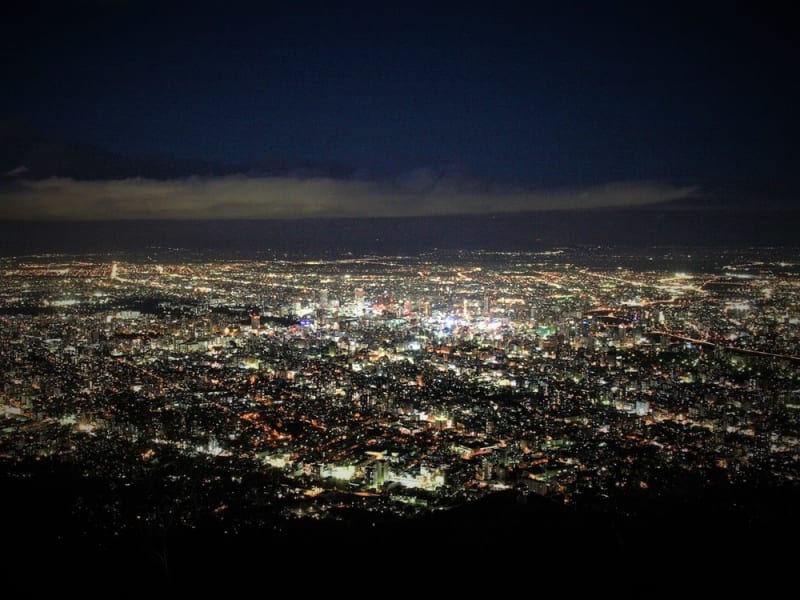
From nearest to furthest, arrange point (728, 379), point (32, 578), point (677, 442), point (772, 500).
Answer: point (32, 578)
point (772, 500)
point (677, 442)
point (728, 379)

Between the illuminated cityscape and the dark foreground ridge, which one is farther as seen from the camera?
the illuminated cityscape

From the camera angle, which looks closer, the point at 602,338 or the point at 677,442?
the point at 677,442

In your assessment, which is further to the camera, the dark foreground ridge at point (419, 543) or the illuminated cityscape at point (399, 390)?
the illuminated cityscape at point (399, 390)

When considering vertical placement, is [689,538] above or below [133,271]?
below

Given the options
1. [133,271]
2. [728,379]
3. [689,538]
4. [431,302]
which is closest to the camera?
[689,538]

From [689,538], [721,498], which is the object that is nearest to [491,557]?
[689,538]

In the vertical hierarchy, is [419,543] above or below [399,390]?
below

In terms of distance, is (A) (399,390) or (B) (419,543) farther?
(A) (399,390)

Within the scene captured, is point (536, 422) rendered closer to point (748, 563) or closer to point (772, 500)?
point (772, 500)
